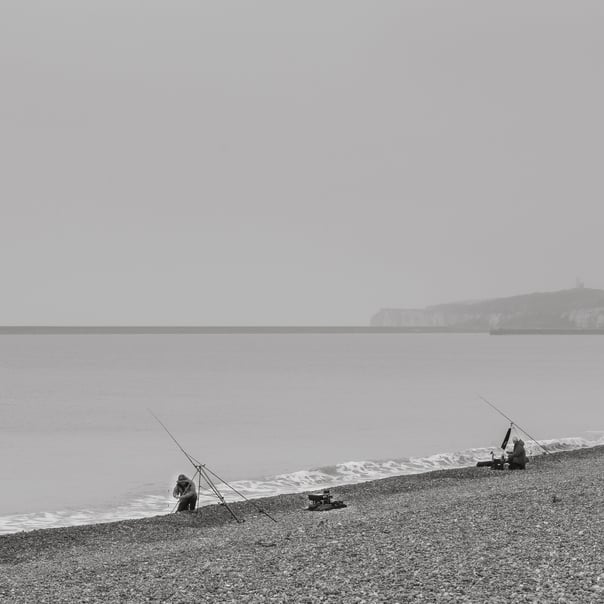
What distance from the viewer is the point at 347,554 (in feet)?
34.7

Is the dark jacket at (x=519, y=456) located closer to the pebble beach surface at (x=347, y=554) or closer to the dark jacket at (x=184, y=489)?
the pebble beach surface at (x=347, y=554)

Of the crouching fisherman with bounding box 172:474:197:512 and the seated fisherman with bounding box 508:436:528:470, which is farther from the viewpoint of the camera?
the seated fisherman with bounding box 508:436:528:470

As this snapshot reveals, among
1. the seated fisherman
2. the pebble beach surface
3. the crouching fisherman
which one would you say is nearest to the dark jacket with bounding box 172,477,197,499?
the crouching fisherman

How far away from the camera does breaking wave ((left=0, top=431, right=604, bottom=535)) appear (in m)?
18.1

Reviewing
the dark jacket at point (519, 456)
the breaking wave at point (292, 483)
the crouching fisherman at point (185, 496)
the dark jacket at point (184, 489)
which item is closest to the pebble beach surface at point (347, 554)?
the crouching fisherman at point (185, 496)

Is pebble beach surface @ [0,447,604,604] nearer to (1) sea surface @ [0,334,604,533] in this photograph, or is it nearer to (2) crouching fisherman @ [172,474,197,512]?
(2) crouching fisherman @ [172,474,197,512]

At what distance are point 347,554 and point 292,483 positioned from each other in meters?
12.6

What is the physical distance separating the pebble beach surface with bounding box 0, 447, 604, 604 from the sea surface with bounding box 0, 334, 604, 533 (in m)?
4.04

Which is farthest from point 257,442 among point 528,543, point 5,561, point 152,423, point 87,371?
point 87,371

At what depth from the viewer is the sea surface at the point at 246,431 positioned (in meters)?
22.8

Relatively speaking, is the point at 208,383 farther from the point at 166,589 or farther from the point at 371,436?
the point at 166,589

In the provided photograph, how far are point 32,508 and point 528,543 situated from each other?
44.1 feet

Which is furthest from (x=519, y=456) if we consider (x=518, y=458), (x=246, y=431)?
(x=246, y=431)

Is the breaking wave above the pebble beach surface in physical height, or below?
below
